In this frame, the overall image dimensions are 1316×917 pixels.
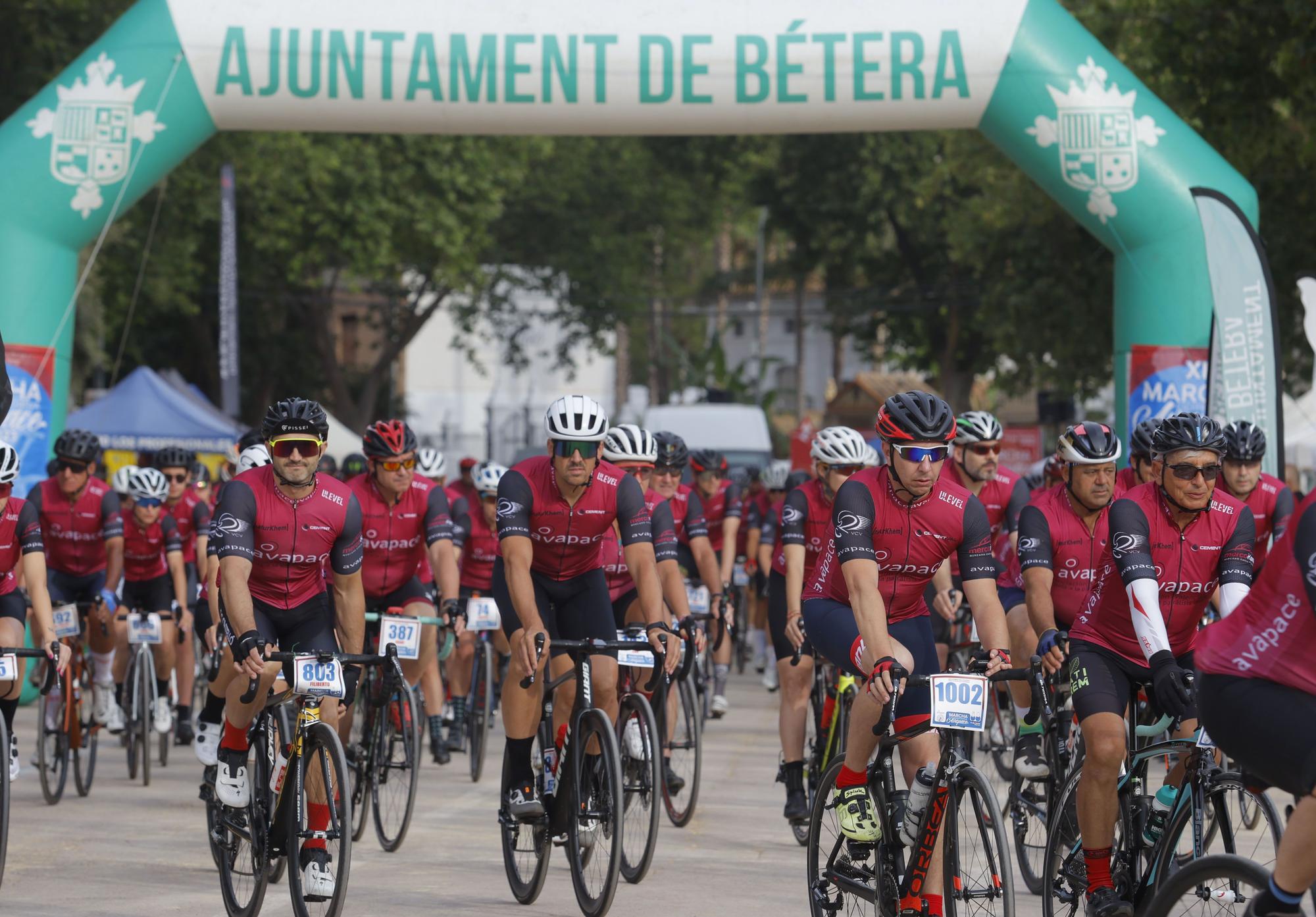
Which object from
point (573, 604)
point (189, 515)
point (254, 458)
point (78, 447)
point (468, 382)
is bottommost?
point (573, 604)

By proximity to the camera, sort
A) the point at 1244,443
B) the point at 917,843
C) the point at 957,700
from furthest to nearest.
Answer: the point at 1244,443, the point at 917,843, the point at 957,700

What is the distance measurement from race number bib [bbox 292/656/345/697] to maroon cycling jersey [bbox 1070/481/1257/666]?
2.70 metres

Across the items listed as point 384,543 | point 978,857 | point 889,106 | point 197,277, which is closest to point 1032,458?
point 197,277

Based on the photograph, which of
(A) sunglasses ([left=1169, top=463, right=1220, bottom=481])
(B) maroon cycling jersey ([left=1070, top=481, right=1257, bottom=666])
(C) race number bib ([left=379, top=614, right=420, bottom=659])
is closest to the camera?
(A) sunglasses ([left=1169, top=463, right=1220, bottom=481])

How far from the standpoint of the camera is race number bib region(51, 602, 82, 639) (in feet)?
34.2

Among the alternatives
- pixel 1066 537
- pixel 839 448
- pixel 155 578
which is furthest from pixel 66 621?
pixel 1066 537

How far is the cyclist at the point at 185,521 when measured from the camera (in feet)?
41.1

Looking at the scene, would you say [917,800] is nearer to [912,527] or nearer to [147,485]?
[912,527]

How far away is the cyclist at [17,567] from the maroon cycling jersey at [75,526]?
9.05ft

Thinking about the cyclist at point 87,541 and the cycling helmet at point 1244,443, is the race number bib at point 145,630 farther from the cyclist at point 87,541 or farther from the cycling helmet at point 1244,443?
the cycling helmet at point 1244,443

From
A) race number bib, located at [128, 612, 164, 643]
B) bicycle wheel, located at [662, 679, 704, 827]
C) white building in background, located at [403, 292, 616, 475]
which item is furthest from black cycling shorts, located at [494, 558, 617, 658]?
white building in background, located at [403, 292, 616, 475]

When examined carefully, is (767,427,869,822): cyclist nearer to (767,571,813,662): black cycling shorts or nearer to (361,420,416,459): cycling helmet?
(767,571,813,662): black cycling shorts

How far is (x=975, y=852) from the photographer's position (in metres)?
5.77

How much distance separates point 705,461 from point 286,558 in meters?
9.27
